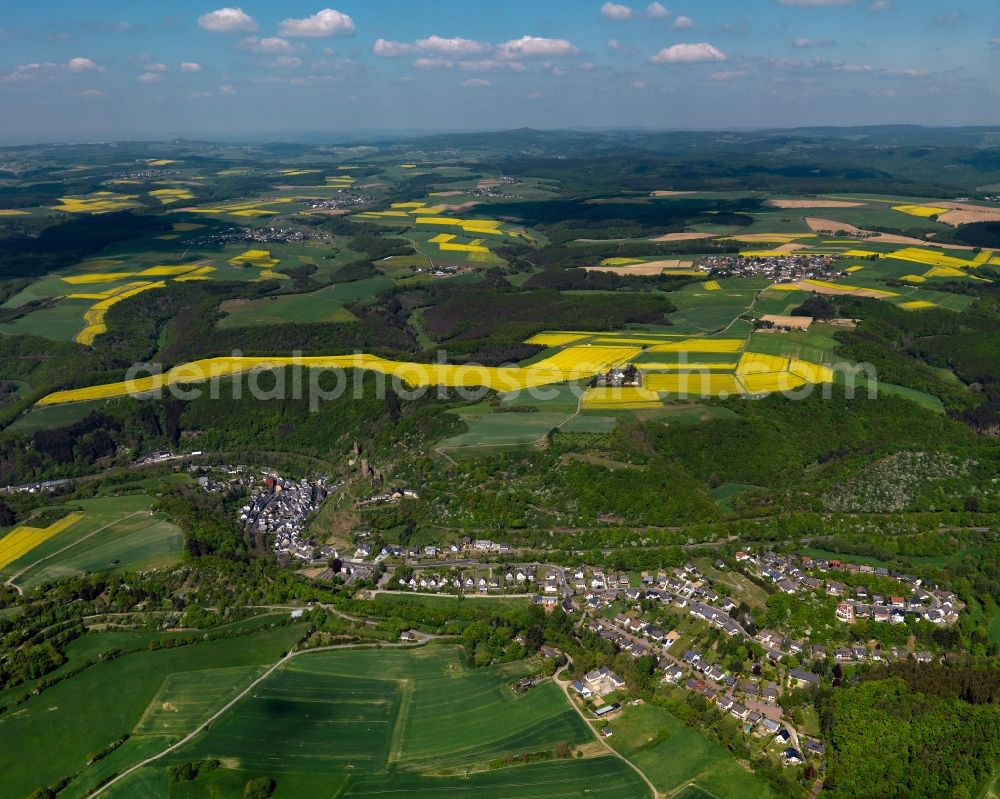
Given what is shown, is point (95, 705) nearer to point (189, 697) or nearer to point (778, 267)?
point (189, 697)

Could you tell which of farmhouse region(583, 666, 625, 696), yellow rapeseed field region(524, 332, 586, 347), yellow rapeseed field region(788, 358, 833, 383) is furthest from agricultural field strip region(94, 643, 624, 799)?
yellow rapeseed field region(524, 332, 586, 347)

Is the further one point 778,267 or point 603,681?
point 778,267

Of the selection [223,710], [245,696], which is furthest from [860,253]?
[223,710]

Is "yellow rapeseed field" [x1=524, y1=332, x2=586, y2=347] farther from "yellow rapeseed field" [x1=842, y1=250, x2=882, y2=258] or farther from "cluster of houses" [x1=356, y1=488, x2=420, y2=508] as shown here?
"yellow rapeseed field" [x1=842, y1=250, x2=882, y2=258]

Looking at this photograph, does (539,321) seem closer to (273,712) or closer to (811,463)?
(811,463)

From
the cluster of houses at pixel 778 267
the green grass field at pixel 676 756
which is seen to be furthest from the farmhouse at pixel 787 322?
the green grass field at pixel 676 756

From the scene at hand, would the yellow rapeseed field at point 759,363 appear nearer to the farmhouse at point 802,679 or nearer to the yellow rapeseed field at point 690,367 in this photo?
the yellow rapeseed field at point 690,367
